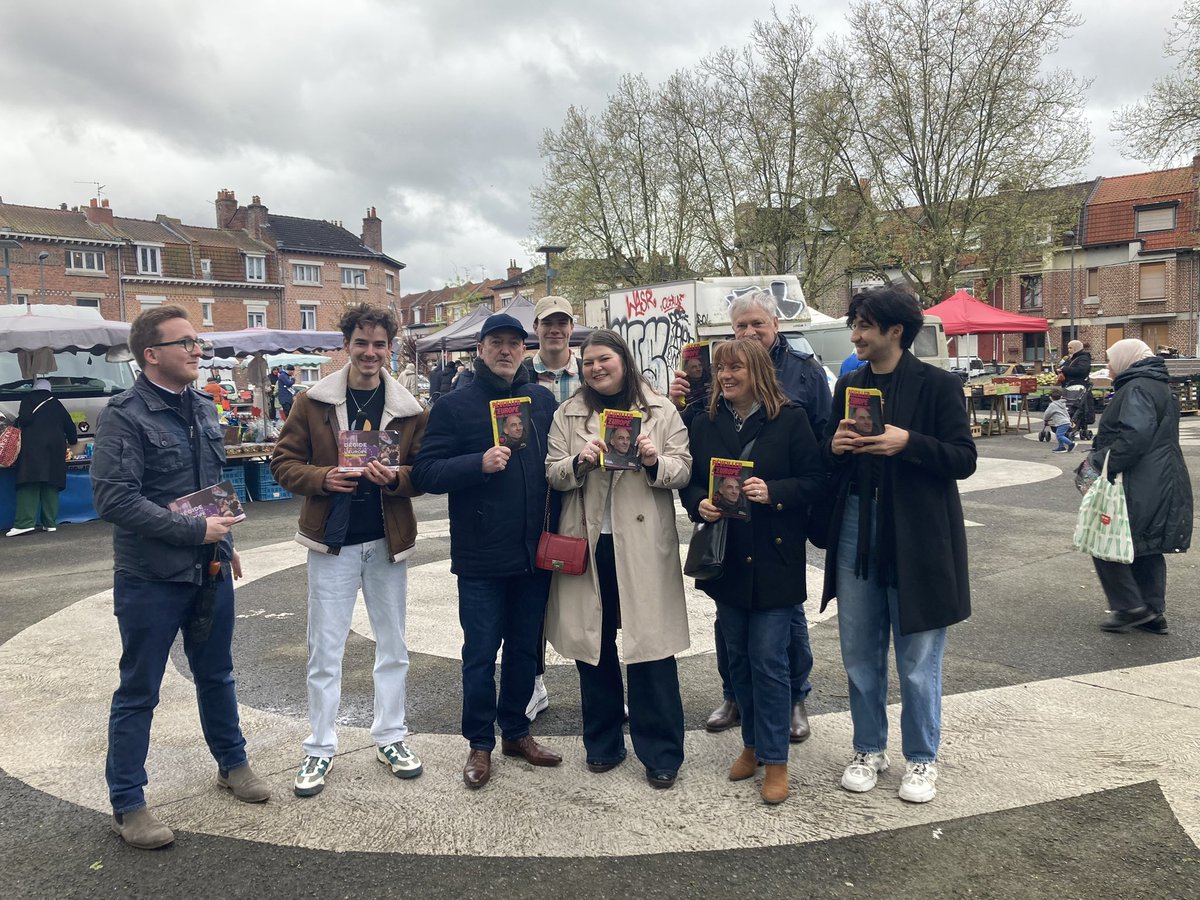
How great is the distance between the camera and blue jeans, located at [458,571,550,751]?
12.4 feet

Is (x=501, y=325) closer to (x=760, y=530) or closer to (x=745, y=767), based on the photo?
(x=760, y=530)

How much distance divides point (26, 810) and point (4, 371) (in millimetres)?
12088

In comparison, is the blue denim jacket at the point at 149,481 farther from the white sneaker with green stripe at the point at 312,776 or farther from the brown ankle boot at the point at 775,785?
the brown ankle boot at the point at 775,785

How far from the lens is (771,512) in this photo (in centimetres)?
362

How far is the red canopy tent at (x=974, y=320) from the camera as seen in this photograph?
65.8 ft

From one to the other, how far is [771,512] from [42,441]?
9993mm

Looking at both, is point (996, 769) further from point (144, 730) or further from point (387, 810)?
point (144, 730)

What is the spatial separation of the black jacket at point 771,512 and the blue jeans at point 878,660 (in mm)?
199

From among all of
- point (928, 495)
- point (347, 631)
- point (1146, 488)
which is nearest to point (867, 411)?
point (928, 495)

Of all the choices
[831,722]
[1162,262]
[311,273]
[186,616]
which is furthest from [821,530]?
[311,273]

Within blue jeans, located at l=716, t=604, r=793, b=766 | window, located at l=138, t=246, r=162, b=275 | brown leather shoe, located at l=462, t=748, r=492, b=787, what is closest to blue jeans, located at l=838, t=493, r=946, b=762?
blue jeans, located at l=716, t=604, r=793, b=766


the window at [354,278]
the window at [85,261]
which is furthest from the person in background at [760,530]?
the window at [354,278]

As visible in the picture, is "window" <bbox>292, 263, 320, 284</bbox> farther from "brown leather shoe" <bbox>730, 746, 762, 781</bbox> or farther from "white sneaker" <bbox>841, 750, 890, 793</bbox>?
"white sneaker" <bbox>841, 750, 890, 793</bbox>

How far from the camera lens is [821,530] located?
3811 millimetres
